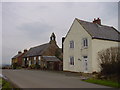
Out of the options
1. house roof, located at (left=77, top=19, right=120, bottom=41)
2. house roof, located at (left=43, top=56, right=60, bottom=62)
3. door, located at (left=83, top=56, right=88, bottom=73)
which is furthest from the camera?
house roof, located at (left=43, top=56, right=60, bottom=62)

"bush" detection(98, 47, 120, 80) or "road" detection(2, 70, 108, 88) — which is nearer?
"road" detection(2, 70, 108, 88)

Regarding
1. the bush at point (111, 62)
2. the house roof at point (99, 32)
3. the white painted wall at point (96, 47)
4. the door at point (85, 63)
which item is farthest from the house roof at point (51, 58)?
the bush at point (111, 62)

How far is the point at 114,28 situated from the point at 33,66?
82.4ft

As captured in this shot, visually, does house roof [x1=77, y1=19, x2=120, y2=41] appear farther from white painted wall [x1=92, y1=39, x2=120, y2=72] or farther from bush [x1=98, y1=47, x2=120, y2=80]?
bush [x1=98, y1=47, x2=120, y2=80]

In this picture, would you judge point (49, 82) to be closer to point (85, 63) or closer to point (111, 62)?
point (111, 62)

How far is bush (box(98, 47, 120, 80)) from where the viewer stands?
17.6 m

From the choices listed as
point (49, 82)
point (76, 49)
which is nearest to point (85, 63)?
point (76, 49)

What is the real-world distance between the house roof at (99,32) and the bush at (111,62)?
6.52m

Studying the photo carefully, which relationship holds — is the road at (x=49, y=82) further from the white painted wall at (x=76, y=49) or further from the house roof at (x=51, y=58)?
the house roof at (x=51, y=58)

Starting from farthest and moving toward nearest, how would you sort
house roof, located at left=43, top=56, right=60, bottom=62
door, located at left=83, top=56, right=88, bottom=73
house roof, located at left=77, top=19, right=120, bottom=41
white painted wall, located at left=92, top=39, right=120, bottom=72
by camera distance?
house roof, located at left=43, top=56, right=60, bottom=62 < house roof, located at left=77, top=19, right=120, bottom=41 < door, located at left=83, top=56, right=88, bottom=73 < white painted wall, located at left=92, top=39, right=120, bottom=72

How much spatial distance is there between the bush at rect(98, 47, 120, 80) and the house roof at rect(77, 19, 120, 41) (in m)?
6.52

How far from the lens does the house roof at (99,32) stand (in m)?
28.5

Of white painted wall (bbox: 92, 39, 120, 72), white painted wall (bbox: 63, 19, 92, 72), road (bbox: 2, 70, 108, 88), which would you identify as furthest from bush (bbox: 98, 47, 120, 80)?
white painted wall (bbox: 63, 19, 92, 72)

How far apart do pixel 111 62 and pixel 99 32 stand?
1211cm
